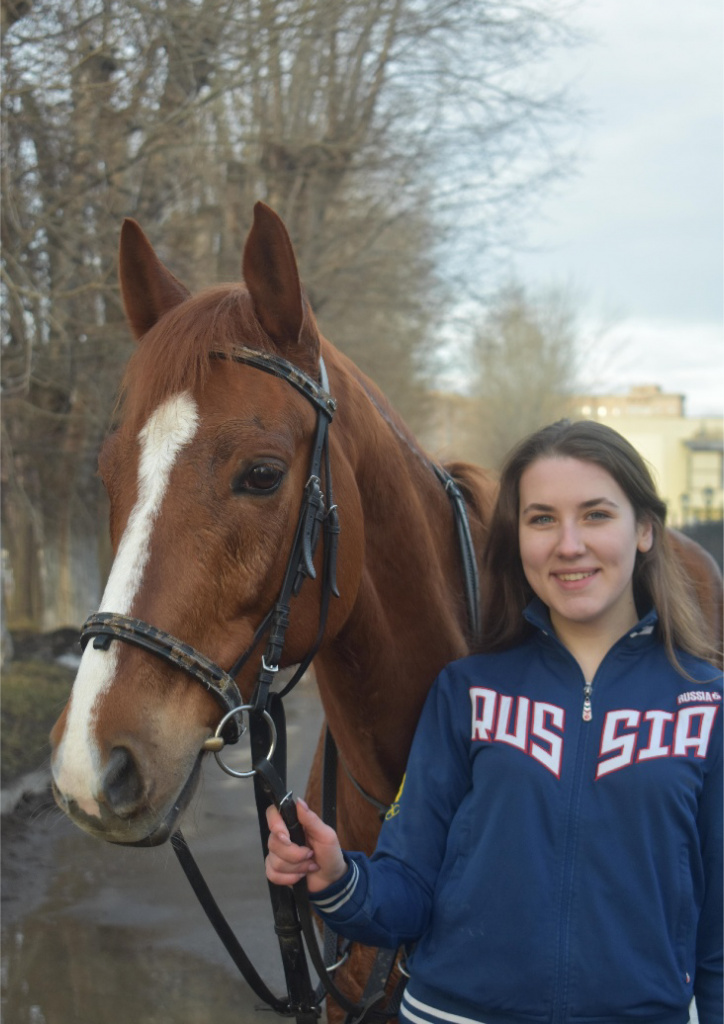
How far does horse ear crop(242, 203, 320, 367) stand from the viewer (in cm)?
189

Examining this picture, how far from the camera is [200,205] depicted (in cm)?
988

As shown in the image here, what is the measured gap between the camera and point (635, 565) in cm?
204

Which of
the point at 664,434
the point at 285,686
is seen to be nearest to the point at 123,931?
the point at 285,686

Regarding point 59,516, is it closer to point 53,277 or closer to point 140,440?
point 53,277

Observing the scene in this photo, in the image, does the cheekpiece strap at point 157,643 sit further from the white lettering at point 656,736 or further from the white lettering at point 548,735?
the white lettering at point 656,736

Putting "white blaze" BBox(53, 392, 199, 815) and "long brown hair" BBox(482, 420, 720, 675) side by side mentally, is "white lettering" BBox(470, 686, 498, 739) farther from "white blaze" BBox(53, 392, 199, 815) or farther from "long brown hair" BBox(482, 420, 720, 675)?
"white blaze" BBox(53, 392, 199, 815)

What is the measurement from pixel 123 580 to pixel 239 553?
0.22m

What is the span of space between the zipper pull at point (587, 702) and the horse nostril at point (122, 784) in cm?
84

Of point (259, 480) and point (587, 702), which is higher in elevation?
point (259, 480)

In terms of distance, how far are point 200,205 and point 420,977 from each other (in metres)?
9.27

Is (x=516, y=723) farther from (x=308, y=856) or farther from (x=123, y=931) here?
(x=123, y=931)

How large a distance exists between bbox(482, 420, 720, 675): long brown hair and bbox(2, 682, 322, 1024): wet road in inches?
61.4

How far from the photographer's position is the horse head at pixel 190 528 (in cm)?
152

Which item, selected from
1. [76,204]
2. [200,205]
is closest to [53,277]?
[76,204]
